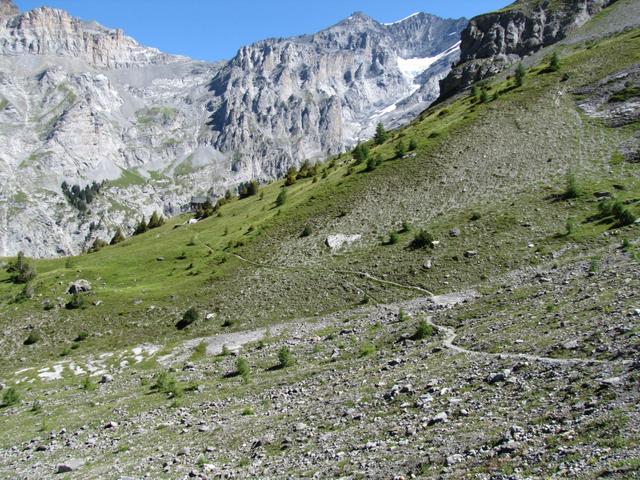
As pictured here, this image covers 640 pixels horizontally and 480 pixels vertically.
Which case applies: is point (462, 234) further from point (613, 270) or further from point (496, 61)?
point (496, 61)

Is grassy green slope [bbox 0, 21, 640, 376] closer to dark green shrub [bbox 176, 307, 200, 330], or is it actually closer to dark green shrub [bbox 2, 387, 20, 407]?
dark green shrub [bbox 176, 307, 200, 330]

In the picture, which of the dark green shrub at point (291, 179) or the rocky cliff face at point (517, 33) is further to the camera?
the rocky cliff face at point (517, 33)

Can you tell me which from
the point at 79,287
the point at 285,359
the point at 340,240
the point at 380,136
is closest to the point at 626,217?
the point at 340,240

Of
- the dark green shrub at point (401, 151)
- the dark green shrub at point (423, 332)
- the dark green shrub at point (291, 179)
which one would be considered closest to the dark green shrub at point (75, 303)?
the dark green shrub at point (423, 332)

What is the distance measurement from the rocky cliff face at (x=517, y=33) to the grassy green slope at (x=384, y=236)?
166 feet

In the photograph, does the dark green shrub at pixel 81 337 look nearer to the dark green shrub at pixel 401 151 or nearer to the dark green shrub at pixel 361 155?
the dark green shrub at pixel 401 151

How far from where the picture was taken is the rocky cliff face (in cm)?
14100

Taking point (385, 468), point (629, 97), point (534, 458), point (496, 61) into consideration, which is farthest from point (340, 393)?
point (496, 61)

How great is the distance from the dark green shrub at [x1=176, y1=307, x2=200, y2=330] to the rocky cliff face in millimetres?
117882

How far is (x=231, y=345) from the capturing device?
44156mm

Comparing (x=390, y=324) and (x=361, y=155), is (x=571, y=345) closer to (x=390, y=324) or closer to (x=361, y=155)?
(x=390, y=324)

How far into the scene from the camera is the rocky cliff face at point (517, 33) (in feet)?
463

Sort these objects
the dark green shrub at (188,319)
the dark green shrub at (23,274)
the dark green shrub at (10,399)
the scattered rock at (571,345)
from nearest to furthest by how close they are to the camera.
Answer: the scattered rock at (571,345) < the dark green shrub at (10,399) < the dark green shrub at (188,319) < the dark green shrub at (23,274)

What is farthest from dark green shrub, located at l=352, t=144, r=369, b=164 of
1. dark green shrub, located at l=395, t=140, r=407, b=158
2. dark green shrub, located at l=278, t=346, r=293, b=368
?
dark green shrub, located at l=278, t=346, r=293, b=368
